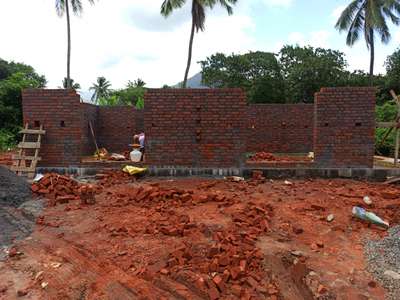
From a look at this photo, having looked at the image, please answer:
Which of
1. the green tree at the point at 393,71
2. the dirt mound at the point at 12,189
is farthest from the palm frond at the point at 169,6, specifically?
the green tree at the point at 393,71

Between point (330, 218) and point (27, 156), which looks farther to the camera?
point (27, 156)

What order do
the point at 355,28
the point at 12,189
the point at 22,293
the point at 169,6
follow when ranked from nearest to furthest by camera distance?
1. the point at 22,293
2. the point at 12,189
3. the point at 169,6
4. the point at 355,28

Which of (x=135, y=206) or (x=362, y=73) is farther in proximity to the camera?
(x=362, y=73)

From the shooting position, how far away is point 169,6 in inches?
596

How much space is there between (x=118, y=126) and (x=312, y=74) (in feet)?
45.3

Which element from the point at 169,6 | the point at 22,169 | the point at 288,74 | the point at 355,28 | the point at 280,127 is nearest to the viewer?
the point at 22,169

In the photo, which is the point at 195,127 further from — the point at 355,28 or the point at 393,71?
the point at 393,71

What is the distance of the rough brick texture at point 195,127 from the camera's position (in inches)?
250

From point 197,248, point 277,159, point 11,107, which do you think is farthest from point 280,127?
point 11,107

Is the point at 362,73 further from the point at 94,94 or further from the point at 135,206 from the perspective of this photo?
the point at 94,94

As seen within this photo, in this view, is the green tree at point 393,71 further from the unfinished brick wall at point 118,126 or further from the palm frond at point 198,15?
the unfinished brick wall at point 118,126

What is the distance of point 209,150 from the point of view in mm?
6465

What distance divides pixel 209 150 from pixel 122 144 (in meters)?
8.65

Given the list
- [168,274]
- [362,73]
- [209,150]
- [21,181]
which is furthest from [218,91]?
[362,73]
